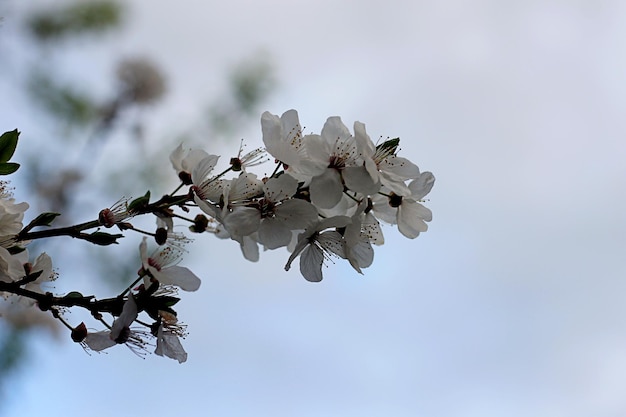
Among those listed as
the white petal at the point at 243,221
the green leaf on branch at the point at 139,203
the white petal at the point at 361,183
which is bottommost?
the green leaf on branch at the point at 139,203

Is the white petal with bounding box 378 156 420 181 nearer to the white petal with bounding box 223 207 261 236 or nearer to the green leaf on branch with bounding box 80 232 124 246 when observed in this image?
the white petal with bounding box 223 207 261 236

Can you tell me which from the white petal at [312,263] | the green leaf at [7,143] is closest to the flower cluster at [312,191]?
Result: the white petal at [312,263]

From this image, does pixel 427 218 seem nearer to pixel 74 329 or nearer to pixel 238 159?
pixel 238 159

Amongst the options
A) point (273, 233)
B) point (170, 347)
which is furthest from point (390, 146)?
point (170, 347)

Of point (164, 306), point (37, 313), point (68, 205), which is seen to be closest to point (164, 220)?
point (164, 306)

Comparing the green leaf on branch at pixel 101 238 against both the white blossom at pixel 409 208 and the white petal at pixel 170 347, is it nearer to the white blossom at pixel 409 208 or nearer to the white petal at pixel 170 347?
the white petal at pixel 170 347

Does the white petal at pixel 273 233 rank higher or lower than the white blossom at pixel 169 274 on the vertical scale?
higher

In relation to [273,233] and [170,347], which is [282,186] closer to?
[273,233]
